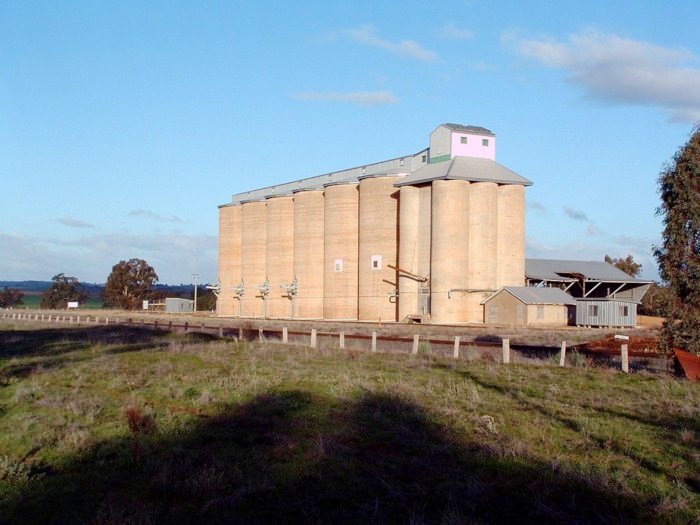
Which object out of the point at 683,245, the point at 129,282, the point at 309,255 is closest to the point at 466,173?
the point at 309,255

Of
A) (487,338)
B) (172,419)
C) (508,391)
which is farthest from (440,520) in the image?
(487,338)

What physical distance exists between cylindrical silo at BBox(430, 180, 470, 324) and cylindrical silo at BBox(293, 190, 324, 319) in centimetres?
1562

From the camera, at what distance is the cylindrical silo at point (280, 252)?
8412cm

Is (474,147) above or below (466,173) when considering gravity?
above

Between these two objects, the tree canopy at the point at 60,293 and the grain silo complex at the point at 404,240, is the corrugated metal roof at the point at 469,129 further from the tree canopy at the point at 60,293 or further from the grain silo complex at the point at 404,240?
the tree canopy at the point at 60,293

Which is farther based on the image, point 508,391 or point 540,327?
point 540,327

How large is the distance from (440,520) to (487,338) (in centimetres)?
3666

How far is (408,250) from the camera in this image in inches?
2763

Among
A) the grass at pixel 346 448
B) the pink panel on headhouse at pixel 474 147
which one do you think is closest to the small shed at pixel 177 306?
the pink panel on headhouse at pixel 474 147

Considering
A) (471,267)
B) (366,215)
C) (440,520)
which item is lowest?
(440,520)

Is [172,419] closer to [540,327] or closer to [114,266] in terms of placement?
[540,327]

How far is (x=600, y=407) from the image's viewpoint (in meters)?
15.7

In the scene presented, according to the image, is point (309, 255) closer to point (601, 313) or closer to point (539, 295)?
point (539, 295)

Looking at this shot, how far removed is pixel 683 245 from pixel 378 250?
172 feet
